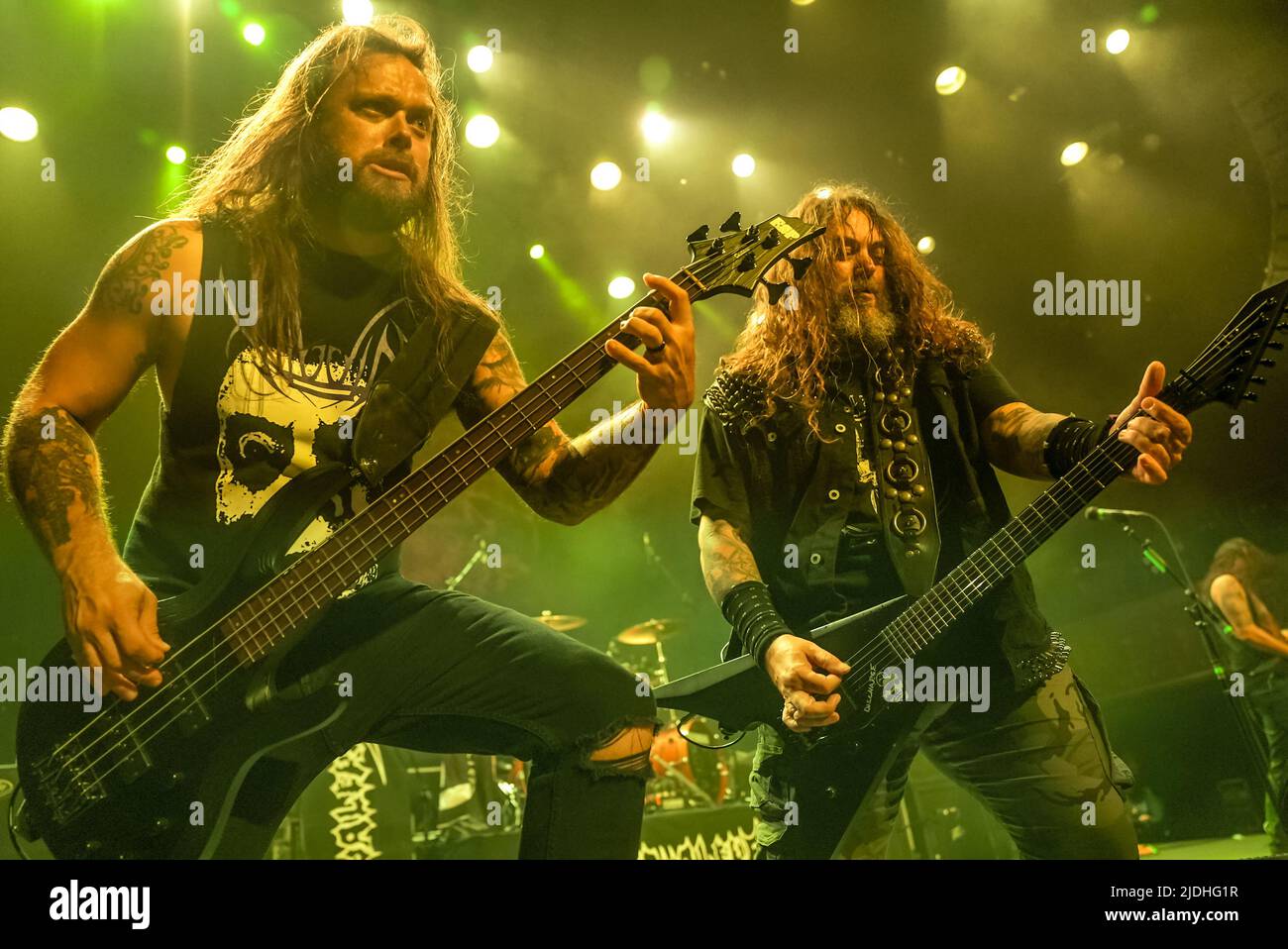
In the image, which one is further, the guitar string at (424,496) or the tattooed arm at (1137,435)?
the tattooed arm at (1137,435)

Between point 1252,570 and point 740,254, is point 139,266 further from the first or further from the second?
point 1252,570

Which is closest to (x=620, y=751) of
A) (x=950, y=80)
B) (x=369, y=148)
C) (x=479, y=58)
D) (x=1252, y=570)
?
(x=369, y=148)

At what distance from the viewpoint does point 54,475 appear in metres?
2.22

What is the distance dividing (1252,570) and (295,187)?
3.03 metres

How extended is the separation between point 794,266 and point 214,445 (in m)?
1.59

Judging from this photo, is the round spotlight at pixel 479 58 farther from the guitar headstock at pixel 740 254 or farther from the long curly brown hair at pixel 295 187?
the guitar headstock at pixel 740 254

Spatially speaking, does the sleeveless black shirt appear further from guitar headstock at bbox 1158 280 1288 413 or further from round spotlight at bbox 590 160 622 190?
guitar headstock at bbox 1158 280 1288 413

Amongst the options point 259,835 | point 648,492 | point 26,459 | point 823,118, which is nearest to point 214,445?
point 26,459

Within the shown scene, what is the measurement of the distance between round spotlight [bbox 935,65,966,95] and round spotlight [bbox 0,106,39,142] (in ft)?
9.19

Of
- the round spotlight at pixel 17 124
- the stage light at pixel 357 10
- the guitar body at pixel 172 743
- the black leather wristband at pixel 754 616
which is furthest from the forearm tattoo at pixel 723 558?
the round spotlight at pixel 17 124

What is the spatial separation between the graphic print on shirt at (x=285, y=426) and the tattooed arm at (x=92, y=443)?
24 cm

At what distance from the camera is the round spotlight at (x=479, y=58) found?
2.81m

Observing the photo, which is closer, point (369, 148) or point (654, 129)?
point (369, 148)

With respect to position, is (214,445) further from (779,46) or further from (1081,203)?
(1081,203)
